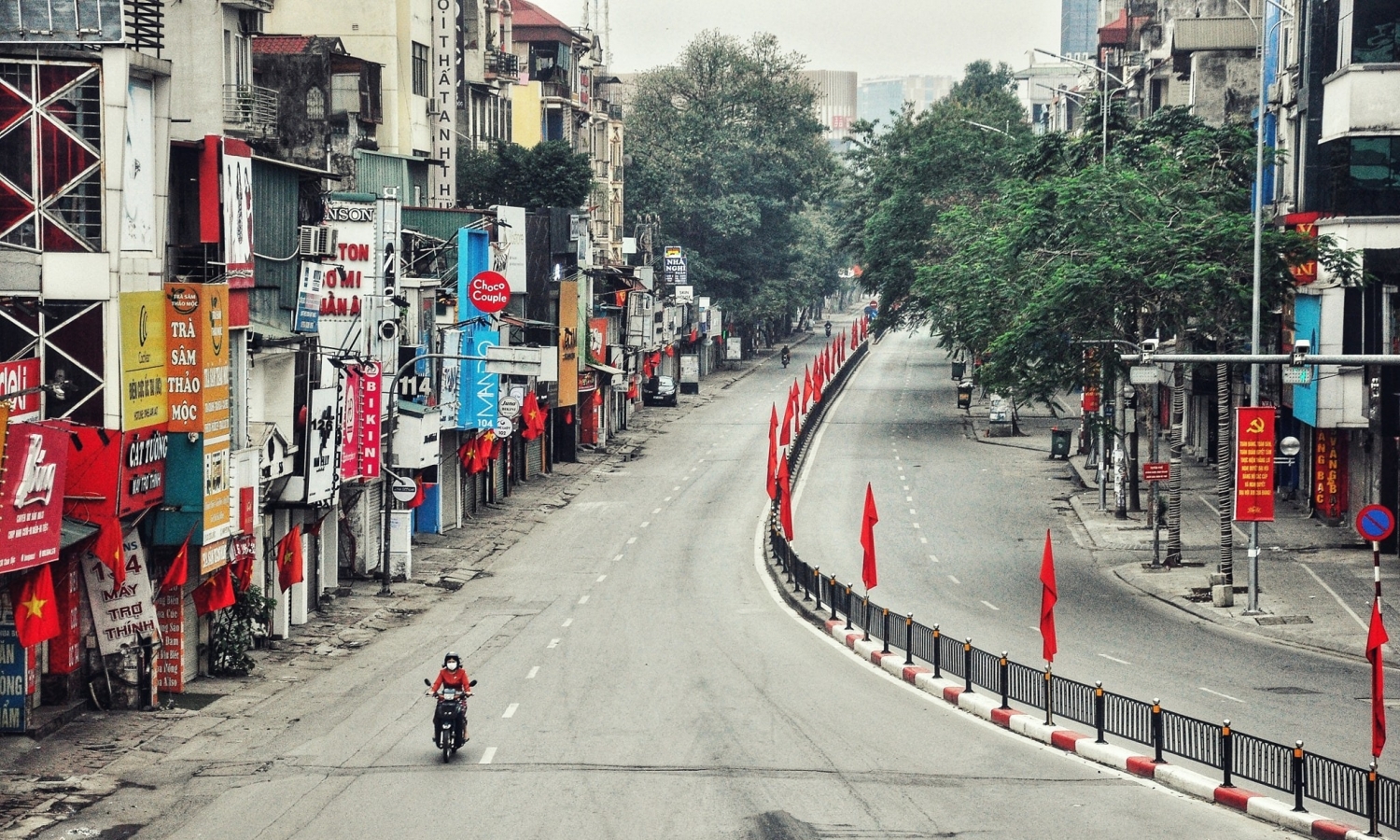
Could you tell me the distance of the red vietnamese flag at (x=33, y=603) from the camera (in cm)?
2550

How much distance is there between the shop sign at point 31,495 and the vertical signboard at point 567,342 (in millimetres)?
43944

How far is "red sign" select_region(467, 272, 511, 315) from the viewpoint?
5197cm

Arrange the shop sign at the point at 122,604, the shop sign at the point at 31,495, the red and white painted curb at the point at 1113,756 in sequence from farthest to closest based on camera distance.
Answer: the shop sign at the point at 122,604, the shop sign at the point at 31,495, the red and white painted curb at the point at 1113,756

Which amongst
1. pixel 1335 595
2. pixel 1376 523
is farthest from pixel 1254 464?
pixel 1376 523

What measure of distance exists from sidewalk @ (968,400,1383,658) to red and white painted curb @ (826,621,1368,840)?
396 inches

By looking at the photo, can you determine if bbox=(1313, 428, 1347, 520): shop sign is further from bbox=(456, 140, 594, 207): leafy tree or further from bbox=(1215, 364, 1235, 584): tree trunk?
bbox=(456, 140, 594, 207): leafy tree

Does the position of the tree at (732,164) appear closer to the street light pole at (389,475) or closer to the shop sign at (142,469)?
the street light pole at (389,475)

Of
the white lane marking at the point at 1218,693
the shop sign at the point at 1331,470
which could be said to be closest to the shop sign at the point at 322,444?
the white lane marking at the point at 1218,693

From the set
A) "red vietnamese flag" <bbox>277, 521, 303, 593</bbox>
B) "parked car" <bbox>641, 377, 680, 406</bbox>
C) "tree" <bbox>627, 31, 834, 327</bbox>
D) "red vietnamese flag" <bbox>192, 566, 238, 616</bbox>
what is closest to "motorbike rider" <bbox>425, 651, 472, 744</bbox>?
"red vietnamese flag" <bbox>192, 566, 238, 616</bbox>

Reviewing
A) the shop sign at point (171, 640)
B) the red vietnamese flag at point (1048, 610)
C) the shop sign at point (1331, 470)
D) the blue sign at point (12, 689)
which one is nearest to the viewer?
the blue sign at point (12, 689)

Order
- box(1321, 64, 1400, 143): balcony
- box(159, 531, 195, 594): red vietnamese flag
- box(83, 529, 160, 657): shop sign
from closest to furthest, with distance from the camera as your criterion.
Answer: box(83, 529, 160, 657): shop sign < box(159, 531, 195, 594): red vietnamese flag < box(1321, 64, 1400, 143): balcony

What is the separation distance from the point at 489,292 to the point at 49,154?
24.4m

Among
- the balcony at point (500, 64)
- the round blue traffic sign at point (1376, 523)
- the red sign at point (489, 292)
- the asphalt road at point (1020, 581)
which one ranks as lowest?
the asphalt road at point (1020, 581)

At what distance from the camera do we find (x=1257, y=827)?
69.3 feet
